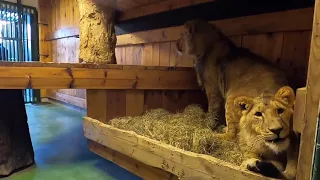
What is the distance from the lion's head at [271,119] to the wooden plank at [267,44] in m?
1.18

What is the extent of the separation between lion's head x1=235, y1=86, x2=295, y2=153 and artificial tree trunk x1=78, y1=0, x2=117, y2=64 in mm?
2122

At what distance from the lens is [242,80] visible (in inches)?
66.7

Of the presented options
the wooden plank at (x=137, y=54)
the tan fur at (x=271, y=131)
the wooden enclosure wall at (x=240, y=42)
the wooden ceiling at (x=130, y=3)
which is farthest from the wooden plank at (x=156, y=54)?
the tan fur at (x=271, y=131)

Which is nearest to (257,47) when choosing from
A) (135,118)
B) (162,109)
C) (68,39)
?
(162,109)

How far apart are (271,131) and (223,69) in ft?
3.28

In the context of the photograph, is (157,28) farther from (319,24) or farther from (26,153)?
(319,24)

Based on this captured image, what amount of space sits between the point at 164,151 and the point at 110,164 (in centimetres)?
130

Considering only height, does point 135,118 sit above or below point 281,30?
below

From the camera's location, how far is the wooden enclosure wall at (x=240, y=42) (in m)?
2.06

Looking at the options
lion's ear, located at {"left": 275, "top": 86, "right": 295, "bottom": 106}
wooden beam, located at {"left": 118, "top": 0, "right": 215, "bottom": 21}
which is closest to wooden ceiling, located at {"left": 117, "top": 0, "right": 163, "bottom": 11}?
wooden beam, located at {"left": 118, "top": 0, "right": 215, "bottom": 21}

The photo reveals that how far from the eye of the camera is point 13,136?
98.0 inches

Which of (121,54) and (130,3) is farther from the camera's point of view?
(121,54)

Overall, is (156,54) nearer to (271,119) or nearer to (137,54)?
(137,54)

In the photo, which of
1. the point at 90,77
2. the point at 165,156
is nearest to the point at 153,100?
the point at 90,77
